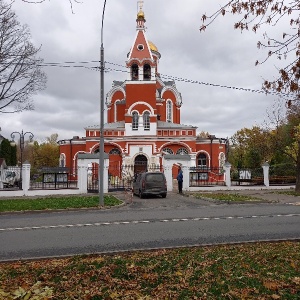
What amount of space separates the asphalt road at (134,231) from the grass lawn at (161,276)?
3.28 ft

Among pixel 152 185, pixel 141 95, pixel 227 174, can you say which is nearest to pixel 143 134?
pixel 141 95

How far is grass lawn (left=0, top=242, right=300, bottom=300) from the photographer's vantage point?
15.5ft

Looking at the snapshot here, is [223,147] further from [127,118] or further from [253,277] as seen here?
[253,277]

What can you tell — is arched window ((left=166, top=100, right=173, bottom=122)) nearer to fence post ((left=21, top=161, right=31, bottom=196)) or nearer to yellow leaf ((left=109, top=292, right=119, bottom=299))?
fence post ((left=21, top=161, right=31, bottom=196))

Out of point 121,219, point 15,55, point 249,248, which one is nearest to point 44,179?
point 15,55

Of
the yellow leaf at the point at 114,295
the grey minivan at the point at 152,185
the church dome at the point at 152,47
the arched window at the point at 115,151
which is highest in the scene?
the church dome at the point at 152,47

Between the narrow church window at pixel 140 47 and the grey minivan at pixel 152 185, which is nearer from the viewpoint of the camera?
the grey minivan at pixel 152 185

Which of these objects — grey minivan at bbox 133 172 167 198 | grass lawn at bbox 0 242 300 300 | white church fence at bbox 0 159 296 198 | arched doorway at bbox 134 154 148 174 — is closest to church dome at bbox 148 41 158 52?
arched doorway at bbox 134 154 148 174

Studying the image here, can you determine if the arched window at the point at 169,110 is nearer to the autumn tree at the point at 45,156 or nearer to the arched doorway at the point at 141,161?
the arched doorway at the point at 141,161

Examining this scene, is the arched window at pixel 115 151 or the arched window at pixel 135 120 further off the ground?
the arched window at pixel 135 120

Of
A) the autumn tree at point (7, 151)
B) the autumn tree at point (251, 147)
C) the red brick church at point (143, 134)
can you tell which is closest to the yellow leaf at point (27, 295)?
the red brick church at point (143, 134)

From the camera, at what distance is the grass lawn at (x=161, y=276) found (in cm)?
473

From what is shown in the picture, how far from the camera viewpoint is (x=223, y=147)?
4375 cm

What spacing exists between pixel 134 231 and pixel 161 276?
437 centimetres
